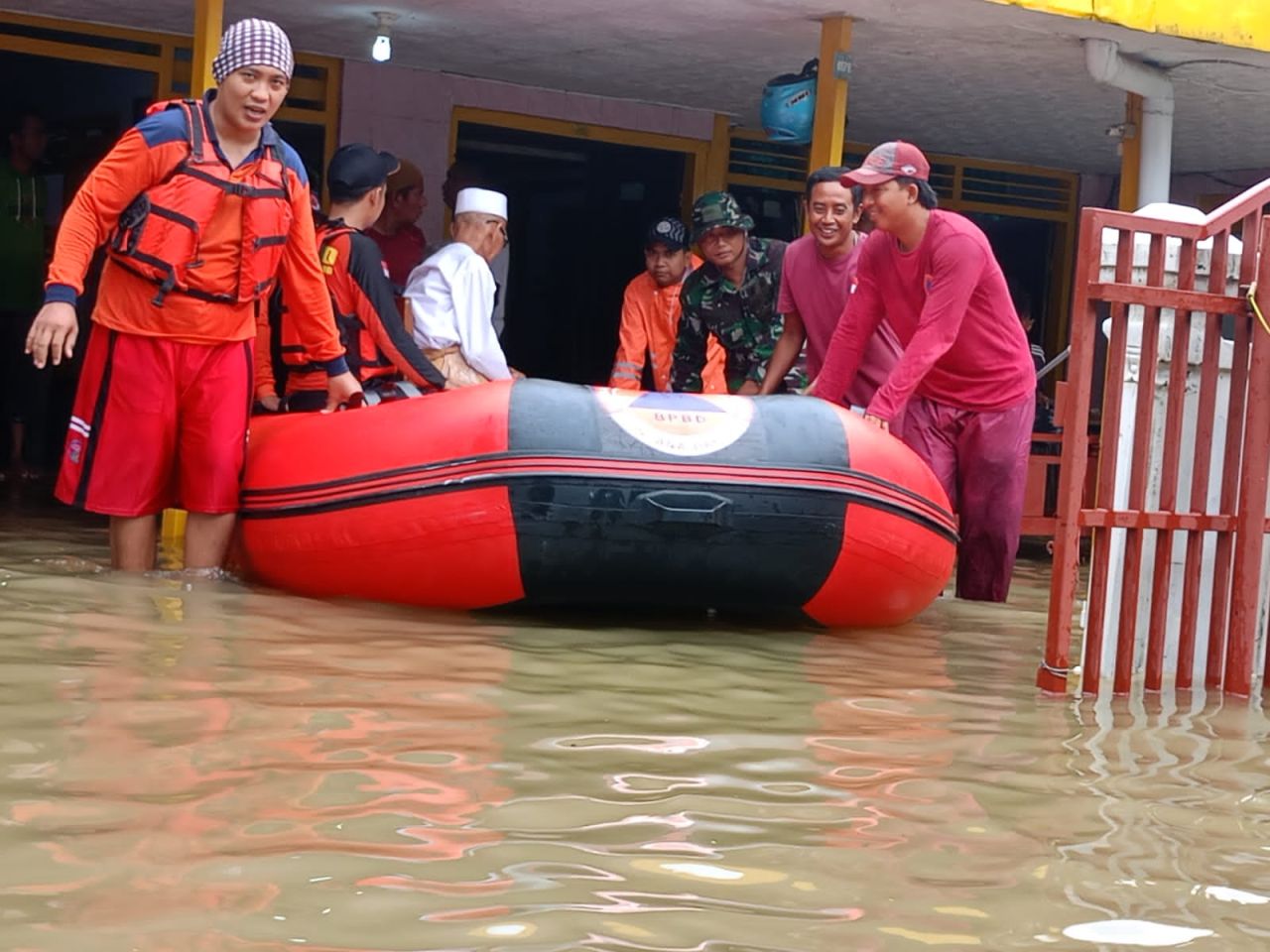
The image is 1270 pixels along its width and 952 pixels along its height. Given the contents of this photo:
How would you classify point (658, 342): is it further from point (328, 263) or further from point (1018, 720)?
point (1018, 720)

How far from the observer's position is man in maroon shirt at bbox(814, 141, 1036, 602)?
19.9 feet

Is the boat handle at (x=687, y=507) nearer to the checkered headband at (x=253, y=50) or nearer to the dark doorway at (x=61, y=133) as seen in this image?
the checkered headband at (x=253, y=50)

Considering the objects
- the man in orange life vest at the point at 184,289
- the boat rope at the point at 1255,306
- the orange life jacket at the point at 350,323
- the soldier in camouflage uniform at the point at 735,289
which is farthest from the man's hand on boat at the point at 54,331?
the boat rope at the point at 1255,306

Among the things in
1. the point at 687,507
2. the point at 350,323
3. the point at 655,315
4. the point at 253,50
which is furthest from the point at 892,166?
the point at 655,315

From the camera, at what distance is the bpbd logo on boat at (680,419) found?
571cm

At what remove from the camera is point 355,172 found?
6.36m

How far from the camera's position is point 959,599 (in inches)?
274

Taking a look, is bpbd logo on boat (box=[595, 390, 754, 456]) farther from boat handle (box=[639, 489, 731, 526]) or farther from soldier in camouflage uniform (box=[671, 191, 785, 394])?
soldier in camouflage uniform (box=[671, 191, 785, 394])

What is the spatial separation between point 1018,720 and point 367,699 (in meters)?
1.62

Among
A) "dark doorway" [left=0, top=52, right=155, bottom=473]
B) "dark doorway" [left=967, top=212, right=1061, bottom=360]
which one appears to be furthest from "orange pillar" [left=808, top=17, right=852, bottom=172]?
"dark doorway" [left=967, top=212, right=1061, bottom=360]

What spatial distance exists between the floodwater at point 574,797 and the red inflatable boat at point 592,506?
1.26 ft

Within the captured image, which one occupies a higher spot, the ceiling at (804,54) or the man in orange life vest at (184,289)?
the ceiling at (804,54)

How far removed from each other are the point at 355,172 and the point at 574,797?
11.9ft

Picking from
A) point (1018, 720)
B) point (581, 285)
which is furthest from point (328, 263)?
point (581, 285)
